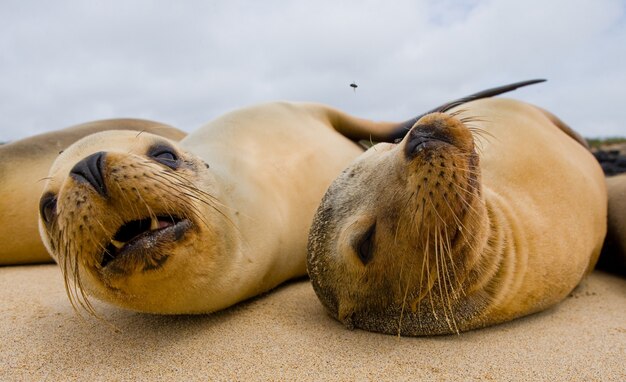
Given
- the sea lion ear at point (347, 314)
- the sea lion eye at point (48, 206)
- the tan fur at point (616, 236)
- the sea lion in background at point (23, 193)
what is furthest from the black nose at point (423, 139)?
the sea lion in background at point (23, 193)

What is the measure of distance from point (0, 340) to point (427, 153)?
6.82 feet

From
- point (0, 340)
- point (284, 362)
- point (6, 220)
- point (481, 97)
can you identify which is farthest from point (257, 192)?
point (6, 220)

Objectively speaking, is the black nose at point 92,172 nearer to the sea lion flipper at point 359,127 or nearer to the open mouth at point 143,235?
the open mouth at point 143,235

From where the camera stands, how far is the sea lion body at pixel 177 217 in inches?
89.0

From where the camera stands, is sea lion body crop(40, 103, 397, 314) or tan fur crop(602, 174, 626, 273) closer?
sea lion body crop(40, 103, 397, 314)

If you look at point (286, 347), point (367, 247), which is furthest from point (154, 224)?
point (367, 247)

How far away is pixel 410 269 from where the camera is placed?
7.92 feet

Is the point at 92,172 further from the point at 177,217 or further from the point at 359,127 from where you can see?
the point at 359,127

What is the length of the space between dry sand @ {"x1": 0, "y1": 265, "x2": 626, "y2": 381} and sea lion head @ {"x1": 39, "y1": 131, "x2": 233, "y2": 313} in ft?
0.76

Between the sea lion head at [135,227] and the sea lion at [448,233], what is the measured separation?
62 centimetres

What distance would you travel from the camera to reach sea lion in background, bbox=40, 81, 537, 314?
226 centimetres

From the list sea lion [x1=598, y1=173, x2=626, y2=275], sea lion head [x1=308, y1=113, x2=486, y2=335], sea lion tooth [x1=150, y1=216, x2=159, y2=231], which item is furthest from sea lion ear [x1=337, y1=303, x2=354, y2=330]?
sea lion [x1=598, y1=173, x2=626, y2=275]

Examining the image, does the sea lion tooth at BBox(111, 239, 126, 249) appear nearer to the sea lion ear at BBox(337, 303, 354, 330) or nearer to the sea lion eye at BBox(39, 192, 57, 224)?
the sea lion eye at BBox(39, 192, 57, 224)

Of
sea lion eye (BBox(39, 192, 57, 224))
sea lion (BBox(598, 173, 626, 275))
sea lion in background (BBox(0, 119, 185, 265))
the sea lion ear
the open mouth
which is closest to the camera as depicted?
the open mouth
